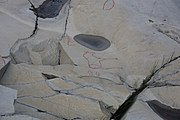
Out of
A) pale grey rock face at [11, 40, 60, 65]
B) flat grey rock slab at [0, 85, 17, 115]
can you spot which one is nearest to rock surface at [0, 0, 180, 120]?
pale grey rock face at [11, 40, 60, 65]

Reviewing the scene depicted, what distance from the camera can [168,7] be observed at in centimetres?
474

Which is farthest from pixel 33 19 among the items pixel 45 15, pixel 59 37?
pixel 59 37

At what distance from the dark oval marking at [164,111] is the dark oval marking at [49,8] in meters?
Answer: 1.96

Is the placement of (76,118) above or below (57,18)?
below

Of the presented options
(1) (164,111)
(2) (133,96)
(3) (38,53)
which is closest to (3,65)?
(3) (38,53)

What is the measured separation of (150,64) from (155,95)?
1.95 feet

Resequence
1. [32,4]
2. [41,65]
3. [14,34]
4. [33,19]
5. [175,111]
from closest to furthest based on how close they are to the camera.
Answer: [175,111]
[41,65]
[14,34]
[33,19]
[32,4]

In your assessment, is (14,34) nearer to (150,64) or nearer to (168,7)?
(150,64)

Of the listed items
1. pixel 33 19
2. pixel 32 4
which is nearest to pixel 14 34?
pixel 33 19

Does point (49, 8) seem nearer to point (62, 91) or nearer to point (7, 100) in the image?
point (62, 91)

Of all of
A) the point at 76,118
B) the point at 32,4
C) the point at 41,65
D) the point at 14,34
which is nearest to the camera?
the point at 76,118

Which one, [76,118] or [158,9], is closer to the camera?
[76,118]

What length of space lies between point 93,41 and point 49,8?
94 cm

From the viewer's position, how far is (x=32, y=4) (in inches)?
190
